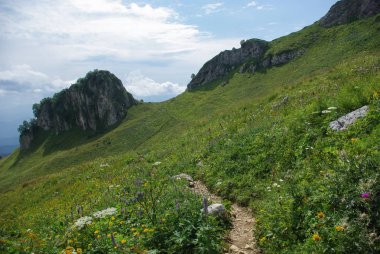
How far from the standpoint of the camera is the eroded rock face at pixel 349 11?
226ft

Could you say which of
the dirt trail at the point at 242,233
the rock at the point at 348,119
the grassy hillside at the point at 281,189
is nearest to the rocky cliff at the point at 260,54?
the grassy hillside at the point at 281,189

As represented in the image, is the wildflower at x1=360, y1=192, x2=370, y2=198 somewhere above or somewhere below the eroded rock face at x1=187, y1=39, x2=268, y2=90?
below

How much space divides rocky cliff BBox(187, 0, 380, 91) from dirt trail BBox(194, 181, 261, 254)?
233 ft

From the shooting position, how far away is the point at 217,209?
8.62 m

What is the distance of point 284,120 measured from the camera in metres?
13.9

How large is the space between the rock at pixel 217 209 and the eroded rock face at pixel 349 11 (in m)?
73.9

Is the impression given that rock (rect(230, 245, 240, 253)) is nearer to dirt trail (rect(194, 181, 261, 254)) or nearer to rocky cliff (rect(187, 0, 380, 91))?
dirt trail (rect(194, 181, 261, 254))

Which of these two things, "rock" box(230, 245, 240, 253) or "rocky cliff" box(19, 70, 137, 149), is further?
"rocky cliff" box(19, 70, 137, 149)

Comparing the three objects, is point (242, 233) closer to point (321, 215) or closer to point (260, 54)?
point (321, 215)

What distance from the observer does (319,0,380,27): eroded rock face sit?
6881cm

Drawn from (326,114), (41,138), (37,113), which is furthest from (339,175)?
(37,113)

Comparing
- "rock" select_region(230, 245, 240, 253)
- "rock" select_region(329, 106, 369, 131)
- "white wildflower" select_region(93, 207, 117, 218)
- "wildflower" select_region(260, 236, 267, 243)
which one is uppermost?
"rock" select_region(329, 106, 369, 131)

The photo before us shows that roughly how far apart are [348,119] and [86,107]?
379 ft

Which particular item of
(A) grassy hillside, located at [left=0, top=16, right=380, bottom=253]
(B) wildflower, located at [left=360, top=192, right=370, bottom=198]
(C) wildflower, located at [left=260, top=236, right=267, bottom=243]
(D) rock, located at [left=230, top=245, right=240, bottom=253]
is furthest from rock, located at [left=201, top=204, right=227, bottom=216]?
(B) wildflower, located at [left=360, top=192, right=370, bottom=198]
